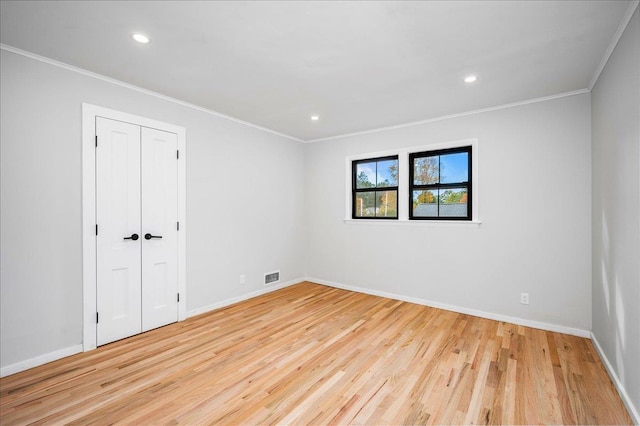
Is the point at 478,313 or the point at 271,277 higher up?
the point at 271,277

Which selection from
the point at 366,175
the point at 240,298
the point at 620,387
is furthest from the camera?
the point at 366,175

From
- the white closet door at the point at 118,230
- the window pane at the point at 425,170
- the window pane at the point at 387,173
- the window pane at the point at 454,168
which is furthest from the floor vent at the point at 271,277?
the window pane at the point at 454,168

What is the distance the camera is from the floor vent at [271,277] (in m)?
4.80

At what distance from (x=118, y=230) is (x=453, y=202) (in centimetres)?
416

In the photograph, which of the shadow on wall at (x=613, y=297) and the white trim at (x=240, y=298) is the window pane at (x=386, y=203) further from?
the shadow on wall at (x=613, y=297)

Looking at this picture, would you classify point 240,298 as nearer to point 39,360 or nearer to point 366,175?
point 39,360

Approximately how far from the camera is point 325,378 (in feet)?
7.73

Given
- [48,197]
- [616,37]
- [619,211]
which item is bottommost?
[619,211]

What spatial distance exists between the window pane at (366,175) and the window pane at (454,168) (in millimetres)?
1118

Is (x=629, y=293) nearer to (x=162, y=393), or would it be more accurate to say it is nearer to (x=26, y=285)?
(x=162, y=393)

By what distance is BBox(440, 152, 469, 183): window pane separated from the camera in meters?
3.99

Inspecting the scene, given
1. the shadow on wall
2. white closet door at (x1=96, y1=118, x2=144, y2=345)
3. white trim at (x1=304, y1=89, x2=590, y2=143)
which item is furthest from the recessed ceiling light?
the shadow on wall

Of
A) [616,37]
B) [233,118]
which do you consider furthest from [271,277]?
[616,37]

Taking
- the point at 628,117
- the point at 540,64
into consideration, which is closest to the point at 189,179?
the point at 540,64
